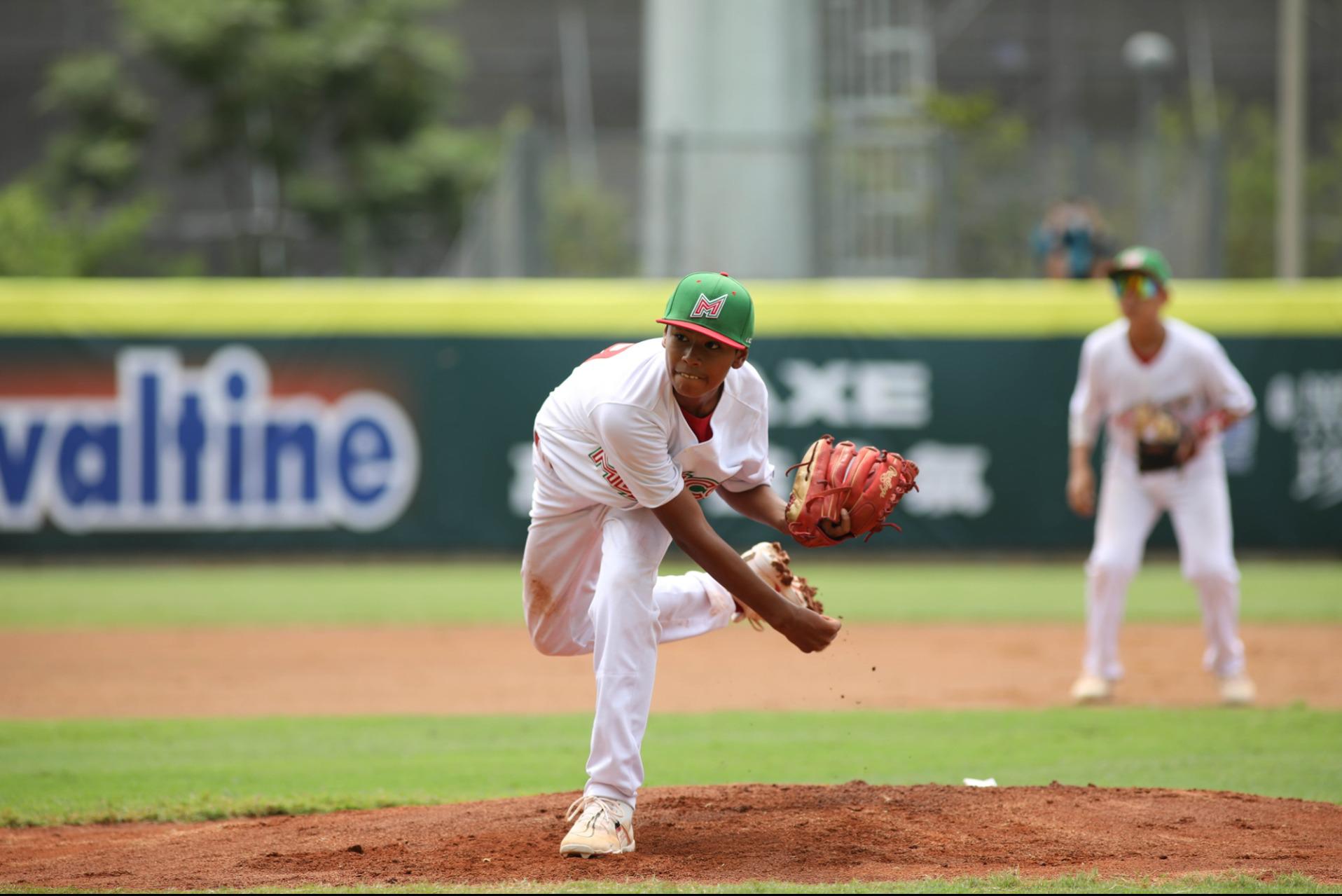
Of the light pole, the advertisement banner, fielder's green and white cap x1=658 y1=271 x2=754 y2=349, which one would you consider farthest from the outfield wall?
fielder's green and white cap x1=658 y1=271 x2=754 y2=349

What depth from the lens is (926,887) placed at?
416cm

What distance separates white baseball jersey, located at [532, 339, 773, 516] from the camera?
4441 millimetres

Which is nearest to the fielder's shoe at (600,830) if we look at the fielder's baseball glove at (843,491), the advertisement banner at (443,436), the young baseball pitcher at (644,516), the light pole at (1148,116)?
the young baseball pitcher at (644,516)

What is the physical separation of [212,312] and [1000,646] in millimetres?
7794

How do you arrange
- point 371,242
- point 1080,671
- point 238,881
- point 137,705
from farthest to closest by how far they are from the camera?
point 371,242, point 1080,671, point 137,705, point 238,881

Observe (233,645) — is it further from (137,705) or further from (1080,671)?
(1080,671)

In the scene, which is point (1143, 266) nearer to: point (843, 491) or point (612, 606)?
point (843, 491)

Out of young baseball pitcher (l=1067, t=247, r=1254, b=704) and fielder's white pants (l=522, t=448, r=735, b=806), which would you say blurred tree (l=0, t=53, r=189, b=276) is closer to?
young baseball pitcher (l=1067, t=247, r=1254, b=704)

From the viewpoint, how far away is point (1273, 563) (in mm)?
14727

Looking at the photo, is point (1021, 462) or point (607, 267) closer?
point (1021, 462)

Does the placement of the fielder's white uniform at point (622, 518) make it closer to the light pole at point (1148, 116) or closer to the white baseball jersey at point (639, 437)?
the white baseball jersey at point (639, 437)

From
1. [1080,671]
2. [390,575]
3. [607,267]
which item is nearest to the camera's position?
[1080,671]

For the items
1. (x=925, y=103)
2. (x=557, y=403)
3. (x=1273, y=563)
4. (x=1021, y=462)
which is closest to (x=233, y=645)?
(x=557, y=403)

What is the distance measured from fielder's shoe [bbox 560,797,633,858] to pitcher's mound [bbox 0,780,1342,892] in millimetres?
45
